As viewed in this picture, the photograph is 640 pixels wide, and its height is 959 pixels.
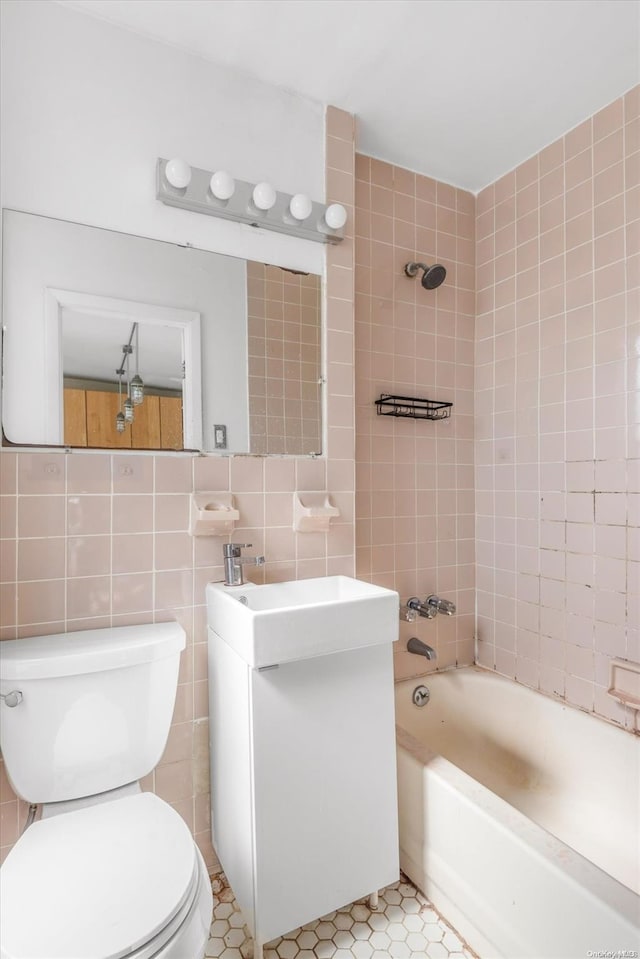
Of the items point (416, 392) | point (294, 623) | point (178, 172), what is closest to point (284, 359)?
point (178, 172)

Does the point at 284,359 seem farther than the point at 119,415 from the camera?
Yes

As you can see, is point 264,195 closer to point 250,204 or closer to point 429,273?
point 250,204

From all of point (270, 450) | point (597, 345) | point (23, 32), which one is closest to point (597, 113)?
point (597, 345)

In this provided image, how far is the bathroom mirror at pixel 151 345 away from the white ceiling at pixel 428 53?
601 millimetres

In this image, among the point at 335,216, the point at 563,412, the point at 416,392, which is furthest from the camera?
the point at 416,392

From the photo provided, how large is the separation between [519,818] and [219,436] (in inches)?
50.4

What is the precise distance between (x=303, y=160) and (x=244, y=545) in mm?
1290

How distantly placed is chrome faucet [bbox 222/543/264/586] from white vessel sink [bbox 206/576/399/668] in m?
0.02

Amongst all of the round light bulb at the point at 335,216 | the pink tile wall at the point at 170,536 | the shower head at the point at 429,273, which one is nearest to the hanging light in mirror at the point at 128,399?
the pink tile wall at the point at 170,536

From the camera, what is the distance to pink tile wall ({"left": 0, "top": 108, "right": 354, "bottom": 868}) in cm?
131

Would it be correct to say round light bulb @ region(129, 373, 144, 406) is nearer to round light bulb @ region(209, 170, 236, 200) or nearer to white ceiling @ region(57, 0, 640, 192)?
round light bulb @ region(209, 170, 236, 200)

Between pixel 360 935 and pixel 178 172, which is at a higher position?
pixel 178 172

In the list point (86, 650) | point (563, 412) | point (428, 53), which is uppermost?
point (428, 53)

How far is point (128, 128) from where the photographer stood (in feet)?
4.73
